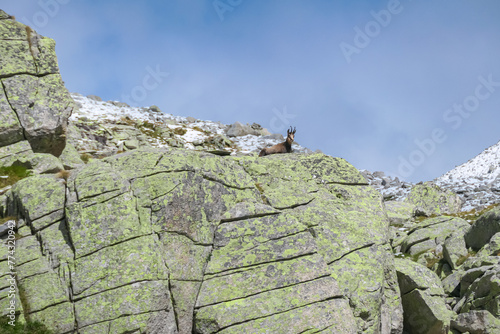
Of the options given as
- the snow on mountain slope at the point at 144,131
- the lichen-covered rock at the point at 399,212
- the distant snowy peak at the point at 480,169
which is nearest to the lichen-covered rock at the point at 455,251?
the lichen-covered rock at the point at 399,212

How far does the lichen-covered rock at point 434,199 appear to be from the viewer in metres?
56.3

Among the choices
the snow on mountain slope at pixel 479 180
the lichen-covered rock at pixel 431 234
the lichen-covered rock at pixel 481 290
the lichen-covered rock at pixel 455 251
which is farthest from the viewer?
the snow on mountain slope at pixel 479 180

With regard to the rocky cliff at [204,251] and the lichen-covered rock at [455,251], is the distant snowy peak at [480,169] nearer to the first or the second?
the lichen-covered rock at [455,251]

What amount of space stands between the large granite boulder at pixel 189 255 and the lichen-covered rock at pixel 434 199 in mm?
43112

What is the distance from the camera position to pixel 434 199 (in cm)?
5794

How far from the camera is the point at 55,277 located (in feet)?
42.5

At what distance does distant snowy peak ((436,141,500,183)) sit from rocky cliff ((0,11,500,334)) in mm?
60798

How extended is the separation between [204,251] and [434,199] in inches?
2050

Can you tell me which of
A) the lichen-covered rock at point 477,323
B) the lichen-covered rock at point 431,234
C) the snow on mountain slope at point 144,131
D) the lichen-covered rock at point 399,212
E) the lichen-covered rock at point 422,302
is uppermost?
the snow on mountain slope at point 144,131

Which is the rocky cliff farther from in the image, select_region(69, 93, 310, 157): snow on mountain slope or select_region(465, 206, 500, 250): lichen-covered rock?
select_region(69, 93, 310, 157): snow on mountain slope

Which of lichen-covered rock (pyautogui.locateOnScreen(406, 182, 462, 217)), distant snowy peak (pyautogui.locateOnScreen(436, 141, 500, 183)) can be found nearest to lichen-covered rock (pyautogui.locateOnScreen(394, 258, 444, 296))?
lichen-covered rock (pyautogui.locateOnScreen(406, 182, 462, 217))

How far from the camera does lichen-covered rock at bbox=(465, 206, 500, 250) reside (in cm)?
2561

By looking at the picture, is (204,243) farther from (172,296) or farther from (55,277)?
(55,277)

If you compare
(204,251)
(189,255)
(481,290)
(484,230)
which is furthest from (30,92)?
(484,230)
